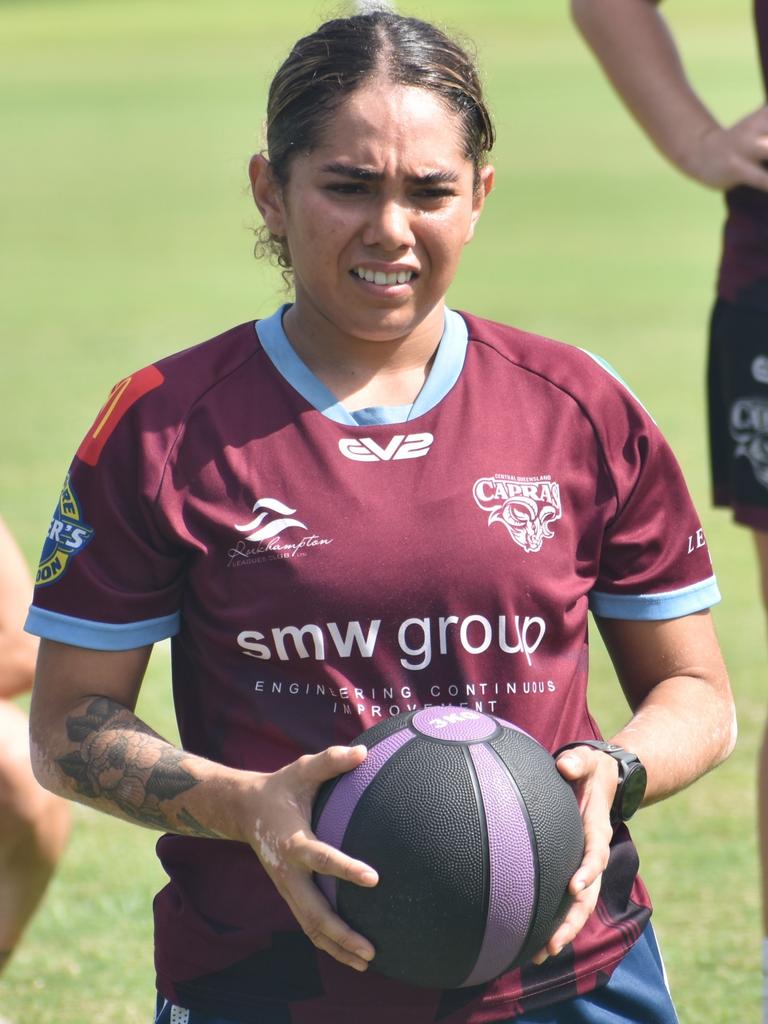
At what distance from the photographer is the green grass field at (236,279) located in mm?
4961

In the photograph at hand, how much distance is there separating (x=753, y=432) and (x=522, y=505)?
121 cm

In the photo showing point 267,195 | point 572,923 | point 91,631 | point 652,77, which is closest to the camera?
point 572,923

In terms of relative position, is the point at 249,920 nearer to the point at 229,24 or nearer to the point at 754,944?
the point at 754,944

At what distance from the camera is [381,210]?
295 centimetres

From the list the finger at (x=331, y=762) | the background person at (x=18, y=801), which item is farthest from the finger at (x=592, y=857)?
the background person at (x=18, y=801)

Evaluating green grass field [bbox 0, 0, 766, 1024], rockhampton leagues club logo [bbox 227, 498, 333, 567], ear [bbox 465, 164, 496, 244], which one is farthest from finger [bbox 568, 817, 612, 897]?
green grass field [bbox 0, 0, 766, 1024]

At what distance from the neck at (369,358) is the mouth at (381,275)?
→ 0.11 meters

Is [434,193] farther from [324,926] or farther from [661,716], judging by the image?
[324,926]

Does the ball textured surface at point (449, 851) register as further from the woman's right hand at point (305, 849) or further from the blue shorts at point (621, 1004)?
the blue shorts at point (621, 1004)

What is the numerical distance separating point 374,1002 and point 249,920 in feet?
0.78

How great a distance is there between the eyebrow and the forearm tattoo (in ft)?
3.04

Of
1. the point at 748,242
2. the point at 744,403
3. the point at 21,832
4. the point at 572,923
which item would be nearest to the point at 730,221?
the point at 748,242

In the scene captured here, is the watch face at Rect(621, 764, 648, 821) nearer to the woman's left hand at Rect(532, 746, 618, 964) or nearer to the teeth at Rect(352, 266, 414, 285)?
the woman's left hand at Rect(532, 746, 618, 964)

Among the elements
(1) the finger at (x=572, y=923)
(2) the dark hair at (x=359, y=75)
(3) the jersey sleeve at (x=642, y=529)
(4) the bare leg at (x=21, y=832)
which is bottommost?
(4) the bare leg at (x=21, y=832)
